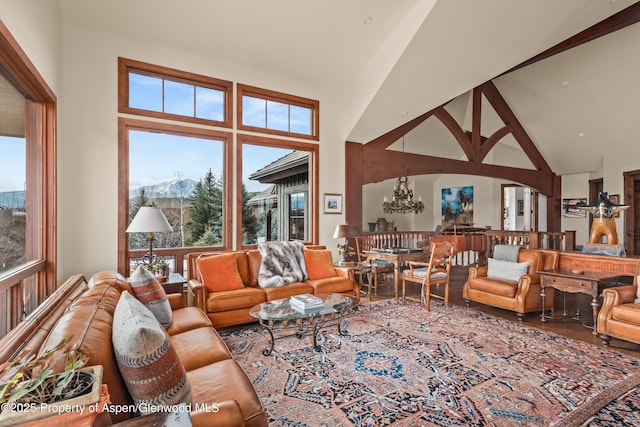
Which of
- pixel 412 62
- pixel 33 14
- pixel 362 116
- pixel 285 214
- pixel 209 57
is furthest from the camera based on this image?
pixel 285 214

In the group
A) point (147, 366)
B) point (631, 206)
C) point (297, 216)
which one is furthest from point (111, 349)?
point (631, 206)

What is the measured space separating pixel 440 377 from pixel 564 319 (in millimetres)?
2605

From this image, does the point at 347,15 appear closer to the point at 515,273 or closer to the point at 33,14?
the point at 33,14

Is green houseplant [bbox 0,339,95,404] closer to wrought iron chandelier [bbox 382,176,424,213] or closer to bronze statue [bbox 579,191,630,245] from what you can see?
bronze statue [bbox 579,191,630,245]

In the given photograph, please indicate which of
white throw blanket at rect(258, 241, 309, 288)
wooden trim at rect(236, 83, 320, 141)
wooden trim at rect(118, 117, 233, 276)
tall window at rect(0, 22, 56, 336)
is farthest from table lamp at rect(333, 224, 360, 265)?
tall window at rect(0, 22, 56, 336)

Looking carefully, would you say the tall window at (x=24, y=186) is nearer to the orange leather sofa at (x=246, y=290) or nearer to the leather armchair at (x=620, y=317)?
the orange leather sofa at (x=246, y=290)

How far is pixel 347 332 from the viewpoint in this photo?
355cm

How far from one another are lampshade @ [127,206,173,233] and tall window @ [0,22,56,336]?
27.5 inches

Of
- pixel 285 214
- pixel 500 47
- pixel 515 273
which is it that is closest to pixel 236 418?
pixel 515 273

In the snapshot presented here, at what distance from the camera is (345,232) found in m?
5.38

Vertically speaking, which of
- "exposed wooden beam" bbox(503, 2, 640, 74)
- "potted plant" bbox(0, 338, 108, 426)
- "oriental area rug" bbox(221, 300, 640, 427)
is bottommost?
"oriental area rug" bbox(221, 300, 640, 427)

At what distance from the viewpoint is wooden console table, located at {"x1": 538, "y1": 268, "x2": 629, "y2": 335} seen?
137 inches

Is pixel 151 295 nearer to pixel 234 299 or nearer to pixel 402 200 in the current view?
pixel 234 299

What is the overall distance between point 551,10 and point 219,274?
5.56 metres
